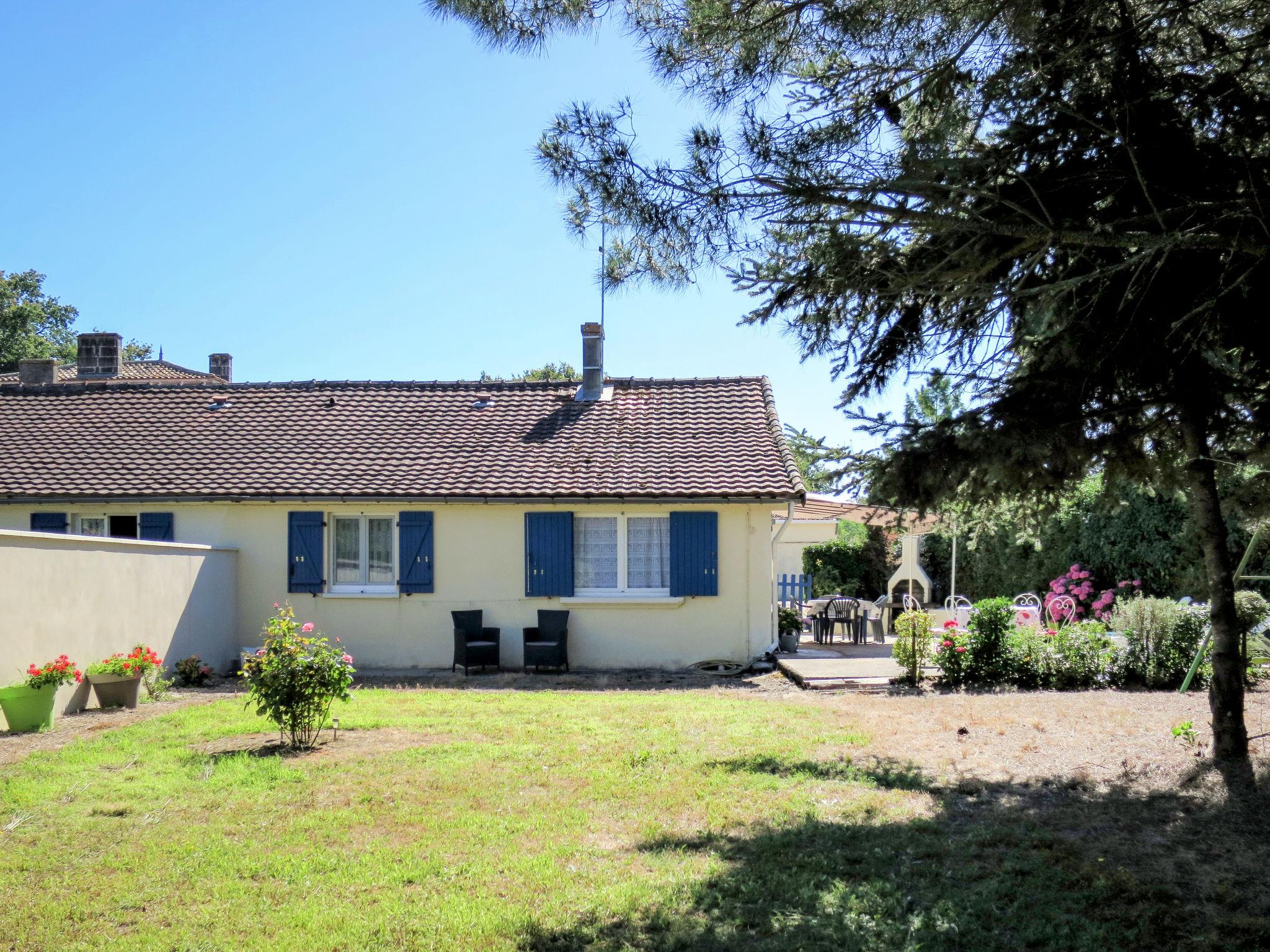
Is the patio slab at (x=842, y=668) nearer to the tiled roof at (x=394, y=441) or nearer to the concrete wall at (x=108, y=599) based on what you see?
the tiled roof at (x=394, y=441)

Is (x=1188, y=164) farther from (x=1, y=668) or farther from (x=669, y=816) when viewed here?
(x=1, y=668)

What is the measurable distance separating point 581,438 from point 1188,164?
36.1 feet

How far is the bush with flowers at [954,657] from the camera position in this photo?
1212cm

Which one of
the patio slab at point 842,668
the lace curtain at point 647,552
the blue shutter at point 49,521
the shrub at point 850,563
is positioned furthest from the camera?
the shrub at point 850,563

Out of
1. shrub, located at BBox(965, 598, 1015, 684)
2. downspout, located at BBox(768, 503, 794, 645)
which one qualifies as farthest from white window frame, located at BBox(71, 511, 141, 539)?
shrub, located at BBox(965, 598, 1015, 684)

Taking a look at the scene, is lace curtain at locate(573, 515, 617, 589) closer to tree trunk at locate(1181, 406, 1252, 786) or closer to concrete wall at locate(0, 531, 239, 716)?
concrete wall at locate(0, 531, 239, 716)

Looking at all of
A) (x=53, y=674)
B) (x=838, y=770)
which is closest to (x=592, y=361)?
(x=53, y=674)

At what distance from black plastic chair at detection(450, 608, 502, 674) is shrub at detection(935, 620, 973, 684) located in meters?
6.01

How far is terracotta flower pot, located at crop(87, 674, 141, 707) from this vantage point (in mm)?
10875

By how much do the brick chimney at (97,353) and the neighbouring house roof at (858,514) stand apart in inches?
663

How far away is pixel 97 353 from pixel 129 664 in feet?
53.5

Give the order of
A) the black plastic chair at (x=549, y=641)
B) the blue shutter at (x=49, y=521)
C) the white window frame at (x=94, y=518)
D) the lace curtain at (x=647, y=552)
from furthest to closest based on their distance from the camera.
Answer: the white window frame at (x=94, y=518) → the blue shutter at (x=49, y=521) → the lace curtain at (x=647, y=552) → the black plastic chair at (x=549, y=641)

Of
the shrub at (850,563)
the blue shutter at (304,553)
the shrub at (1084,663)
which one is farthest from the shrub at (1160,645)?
the shrub at (850,563)

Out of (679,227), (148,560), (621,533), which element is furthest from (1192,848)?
(148,560)
